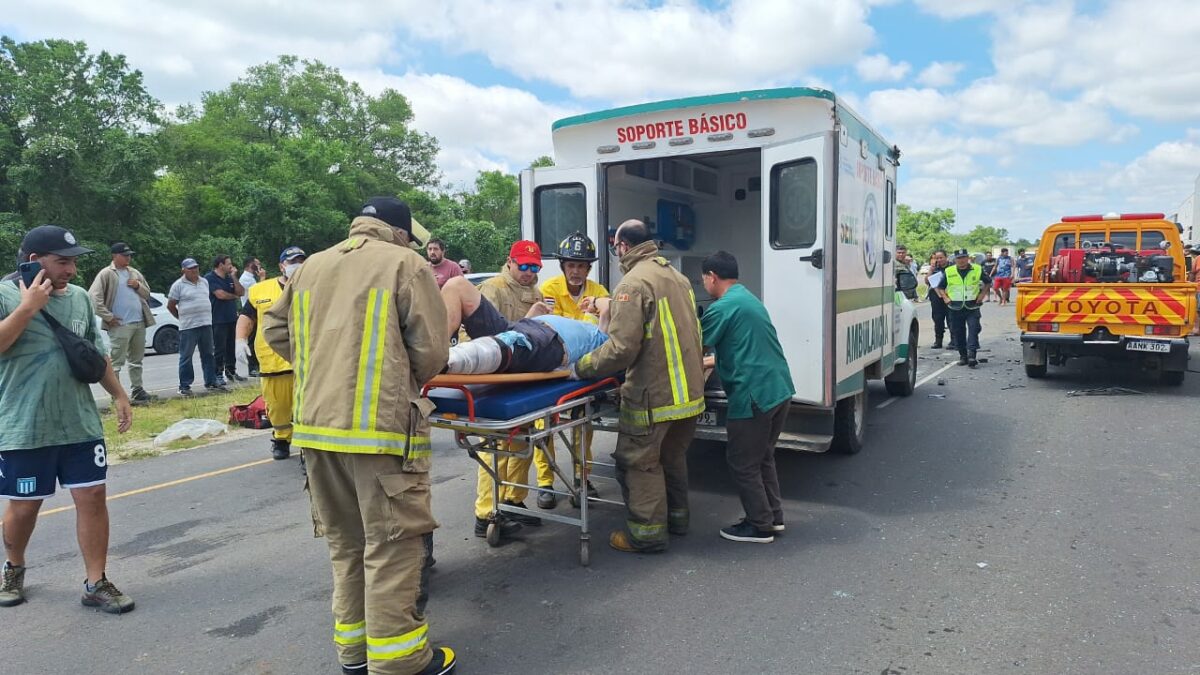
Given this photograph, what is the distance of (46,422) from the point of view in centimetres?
377

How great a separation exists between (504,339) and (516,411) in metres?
0.41

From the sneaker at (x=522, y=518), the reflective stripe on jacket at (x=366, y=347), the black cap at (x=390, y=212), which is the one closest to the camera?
the reflective stripe on jacket at (x=366, y=347)

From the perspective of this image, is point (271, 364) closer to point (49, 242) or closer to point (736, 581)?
point (49, 242)

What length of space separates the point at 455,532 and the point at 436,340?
231 centimetres

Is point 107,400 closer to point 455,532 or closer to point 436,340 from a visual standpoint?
point 455,532

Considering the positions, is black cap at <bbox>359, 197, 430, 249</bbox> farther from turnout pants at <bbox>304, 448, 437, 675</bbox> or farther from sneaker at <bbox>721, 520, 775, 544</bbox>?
sneaker at <bbox>721, 520, 775, 544</bbox>

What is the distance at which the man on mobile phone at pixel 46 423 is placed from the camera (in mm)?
3719

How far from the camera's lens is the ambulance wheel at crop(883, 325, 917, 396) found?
9508 mm

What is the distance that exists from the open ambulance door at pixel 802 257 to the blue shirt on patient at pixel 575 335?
4.85 ft

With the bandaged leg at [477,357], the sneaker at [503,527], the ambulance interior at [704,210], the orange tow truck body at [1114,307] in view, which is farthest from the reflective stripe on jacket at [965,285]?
the bandaged leg at [477,357]

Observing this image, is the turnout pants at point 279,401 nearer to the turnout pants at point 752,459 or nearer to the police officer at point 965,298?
the turnout pants at point 752,459

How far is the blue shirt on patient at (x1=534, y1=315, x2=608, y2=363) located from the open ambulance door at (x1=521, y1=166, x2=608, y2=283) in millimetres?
1861

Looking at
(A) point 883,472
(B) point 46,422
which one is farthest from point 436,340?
(A) point 883,472

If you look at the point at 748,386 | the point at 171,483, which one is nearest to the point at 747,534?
the point at 748,386
